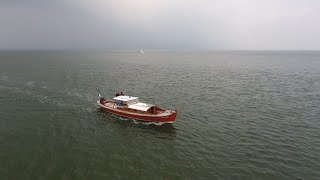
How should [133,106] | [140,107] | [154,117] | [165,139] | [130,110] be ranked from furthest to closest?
[133,106] → [130,110] → [140,107] → [154,117] → [165,139]

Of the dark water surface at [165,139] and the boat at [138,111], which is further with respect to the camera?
the boat at [138,111]

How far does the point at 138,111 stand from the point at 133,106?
1.86 metres

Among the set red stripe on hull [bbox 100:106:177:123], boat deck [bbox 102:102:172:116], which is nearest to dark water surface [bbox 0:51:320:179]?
red stripe on hull [bbox 100:106:177:123]

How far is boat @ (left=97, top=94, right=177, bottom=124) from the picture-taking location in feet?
153

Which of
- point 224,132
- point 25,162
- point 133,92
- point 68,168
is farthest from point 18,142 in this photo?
point 133,92

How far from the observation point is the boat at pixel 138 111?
1839 inches

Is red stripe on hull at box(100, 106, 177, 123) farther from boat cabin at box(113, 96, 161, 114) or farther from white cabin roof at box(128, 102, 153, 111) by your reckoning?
white cabin roof at box(128, 102, 153, 111)

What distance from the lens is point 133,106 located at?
166 ft

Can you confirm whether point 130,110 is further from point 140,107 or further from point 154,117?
point 154,117

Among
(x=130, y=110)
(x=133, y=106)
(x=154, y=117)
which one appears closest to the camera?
(x=154, y=117)

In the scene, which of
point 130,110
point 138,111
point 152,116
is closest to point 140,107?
point 138,111

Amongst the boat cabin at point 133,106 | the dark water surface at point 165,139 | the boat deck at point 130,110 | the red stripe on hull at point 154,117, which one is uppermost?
the boat cabin at point 133,106

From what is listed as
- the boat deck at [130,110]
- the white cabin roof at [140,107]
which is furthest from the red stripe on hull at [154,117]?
the white cabin roof at [140,107]

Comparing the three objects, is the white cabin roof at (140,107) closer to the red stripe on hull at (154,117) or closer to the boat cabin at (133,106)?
the boat cabin at (133,106)
